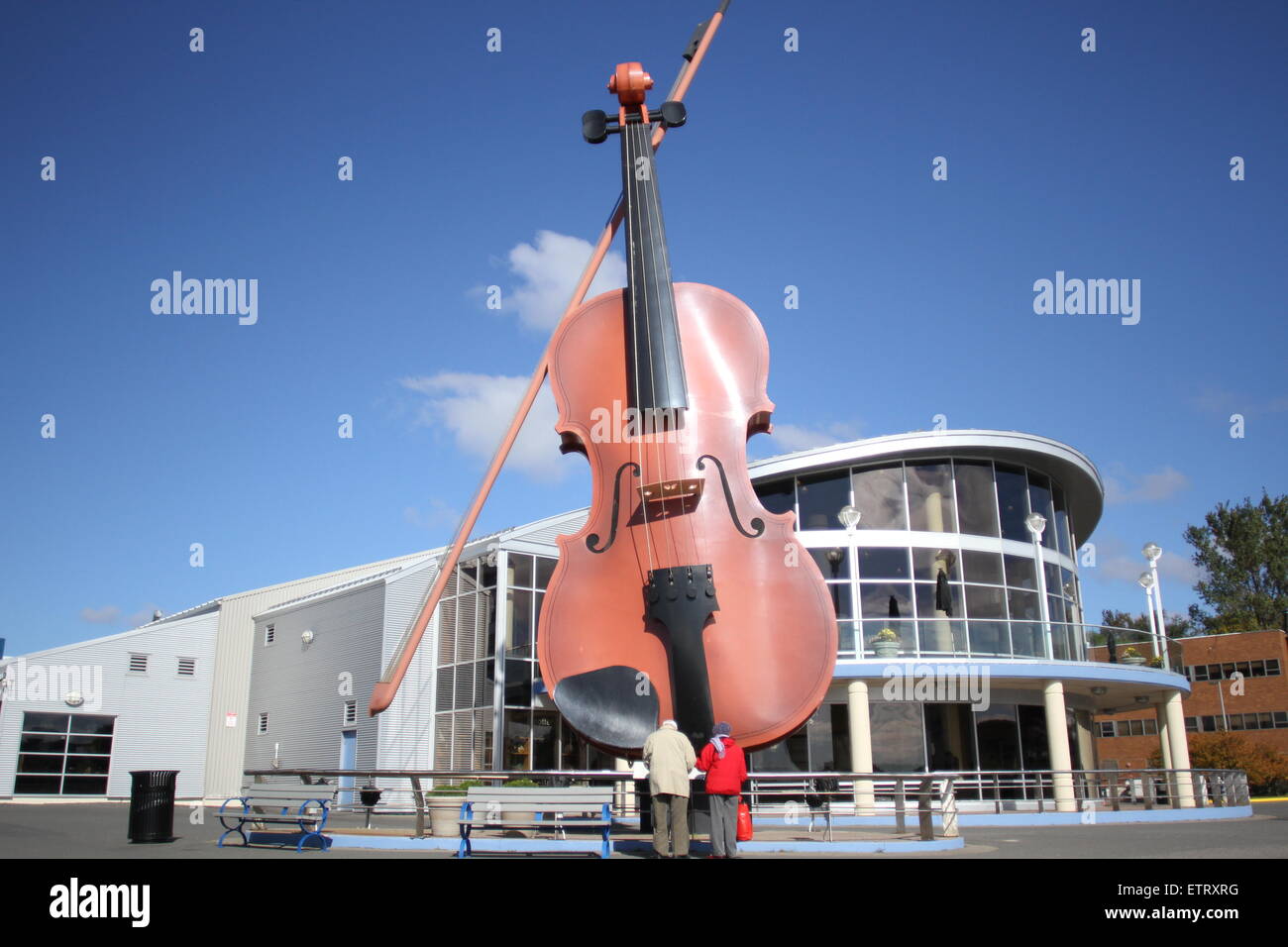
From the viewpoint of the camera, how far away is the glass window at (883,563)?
822 inches

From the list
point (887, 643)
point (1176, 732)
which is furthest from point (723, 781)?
point (1176, 732)

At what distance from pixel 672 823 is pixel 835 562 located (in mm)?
12986

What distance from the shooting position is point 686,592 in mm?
A: 8492

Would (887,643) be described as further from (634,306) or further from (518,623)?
(634,306)

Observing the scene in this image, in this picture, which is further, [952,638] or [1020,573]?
[1020,573]

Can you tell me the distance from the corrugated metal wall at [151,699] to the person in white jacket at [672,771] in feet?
83.7

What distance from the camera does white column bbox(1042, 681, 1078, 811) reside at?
1825 cm

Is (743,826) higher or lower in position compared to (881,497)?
lower

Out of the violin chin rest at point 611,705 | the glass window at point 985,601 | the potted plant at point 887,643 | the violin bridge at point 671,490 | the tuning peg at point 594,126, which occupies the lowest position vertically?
the violin chin rest at point 611,705

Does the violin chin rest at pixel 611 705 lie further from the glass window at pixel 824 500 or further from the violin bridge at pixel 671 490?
the glass window at pixel 824 500

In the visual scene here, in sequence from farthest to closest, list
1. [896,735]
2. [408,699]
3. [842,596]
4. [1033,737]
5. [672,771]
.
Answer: [408,699] → [842,596] → [1033,737] → [896,735] → [672,771]

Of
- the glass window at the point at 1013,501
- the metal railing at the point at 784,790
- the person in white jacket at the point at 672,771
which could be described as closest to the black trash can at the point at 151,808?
the metal railing at the point at 784,790
